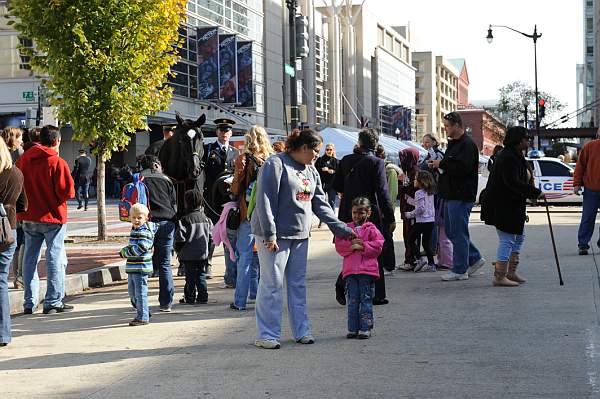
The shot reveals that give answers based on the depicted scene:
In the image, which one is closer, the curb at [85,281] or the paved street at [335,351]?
the paved street at [335,351]

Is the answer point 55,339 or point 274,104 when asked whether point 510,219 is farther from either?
point 274,104

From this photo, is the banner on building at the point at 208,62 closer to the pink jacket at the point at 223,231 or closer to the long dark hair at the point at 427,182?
the long dark hair at the point at 427,182

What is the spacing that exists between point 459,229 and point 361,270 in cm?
353

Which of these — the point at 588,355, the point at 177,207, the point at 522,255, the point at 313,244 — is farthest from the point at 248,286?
the point at 313,244

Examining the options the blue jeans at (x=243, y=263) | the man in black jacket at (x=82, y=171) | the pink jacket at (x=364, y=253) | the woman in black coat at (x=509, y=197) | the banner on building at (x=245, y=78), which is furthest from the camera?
the banner on building at (x=245, y=78)

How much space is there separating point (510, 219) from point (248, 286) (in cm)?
306

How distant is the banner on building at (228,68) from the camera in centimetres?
4884

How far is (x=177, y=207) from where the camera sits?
10000 mm

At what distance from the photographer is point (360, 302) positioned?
24.2 feet

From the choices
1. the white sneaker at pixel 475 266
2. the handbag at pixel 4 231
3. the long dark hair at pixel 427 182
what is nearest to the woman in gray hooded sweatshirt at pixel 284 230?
the handbag at pixel 4 231

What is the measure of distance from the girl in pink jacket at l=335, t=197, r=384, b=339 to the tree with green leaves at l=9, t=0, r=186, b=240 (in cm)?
969

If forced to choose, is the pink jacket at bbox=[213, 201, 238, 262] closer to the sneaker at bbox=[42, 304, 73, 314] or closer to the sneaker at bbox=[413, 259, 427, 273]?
the sneaker at bbox=[42, 304, 73, 314]

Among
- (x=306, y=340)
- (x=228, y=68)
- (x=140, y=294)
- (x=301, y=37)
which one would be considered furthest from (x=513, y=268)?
(x=228, y=68)

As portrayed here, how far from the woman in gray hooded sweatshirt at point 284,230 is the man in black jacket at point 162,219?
2218 millimetres
